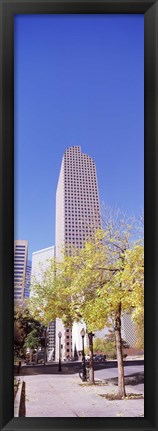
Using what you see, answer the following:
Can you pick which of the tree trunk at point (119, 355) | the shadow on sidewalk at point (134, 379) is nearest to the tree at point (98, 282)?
the tree trunk at point (119, 355)

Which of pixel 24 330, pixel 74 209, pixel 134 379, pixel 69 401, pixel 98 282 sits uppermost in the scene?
pixel 74 209

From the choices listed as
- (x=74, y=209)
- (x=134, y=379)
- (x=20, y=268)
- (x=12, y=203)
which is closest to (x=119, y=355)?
(x=134, y=379)

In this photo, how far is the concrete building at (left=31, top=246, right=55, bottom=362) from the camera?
8.05 feet

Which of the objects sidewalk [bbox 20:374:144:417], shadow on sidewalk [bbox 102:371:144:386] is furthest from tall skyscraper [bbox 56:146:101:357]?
shadow on sidewalk [bbox 102:371:144:386]

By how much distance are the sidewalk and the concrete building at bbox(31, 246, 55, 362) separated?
126 mm

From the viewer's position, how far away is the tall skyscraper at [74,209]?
98.1 inches

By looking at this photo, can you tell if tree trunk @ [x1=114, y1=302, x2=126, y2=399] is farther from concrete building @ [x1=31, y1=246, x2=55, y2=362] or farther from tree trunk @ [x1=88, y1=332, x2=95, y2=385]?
concrete building @ [x1=31, y1=246, x2=55, y2=362]

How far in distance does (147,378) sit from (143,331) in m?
0.22

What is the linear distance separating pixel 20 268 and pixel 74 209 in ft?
1.36

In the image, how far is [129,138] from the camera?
2492mm

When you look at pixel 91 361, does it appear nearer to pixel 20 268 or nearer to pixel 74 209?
pixel 20 268

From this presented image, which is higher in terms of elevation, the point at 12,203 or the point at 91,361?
the point at 12,203

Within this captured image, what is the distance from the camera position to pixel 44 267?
2.51m

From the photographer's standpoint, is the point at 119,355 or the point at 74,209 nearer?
the point at 119,355
